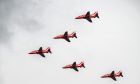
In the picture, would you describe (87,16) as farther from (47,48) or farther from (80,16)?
(47,48)

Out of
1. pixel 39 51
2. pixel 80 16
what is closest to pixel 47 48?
pixel 39 51

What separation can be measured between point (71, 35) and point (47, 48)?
1224cm

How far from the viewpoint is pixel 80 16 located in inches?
7785

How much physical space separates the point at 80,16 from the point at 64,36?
11175mm

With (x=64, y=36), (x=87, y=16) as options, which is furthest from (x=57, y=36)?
(x=87, y=16)

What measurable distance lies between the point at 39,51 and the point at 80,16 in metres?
23.6

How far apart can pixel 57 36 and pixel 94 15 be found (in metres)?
19.0

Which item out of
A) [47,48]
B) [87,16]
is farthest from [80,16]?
[47,48]

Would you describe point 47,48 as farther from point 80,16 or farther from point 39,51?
point 80,16

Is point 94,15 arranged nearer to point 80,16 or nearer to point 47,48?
point 80,16

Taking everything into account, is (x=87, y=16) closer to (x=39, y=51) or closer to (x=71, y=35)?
(x=71, y=35)

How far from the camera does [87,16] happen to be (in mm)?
195250

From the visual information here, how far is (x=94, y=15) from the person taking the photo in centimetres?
19375

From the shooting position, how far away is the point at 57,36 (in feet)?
654
